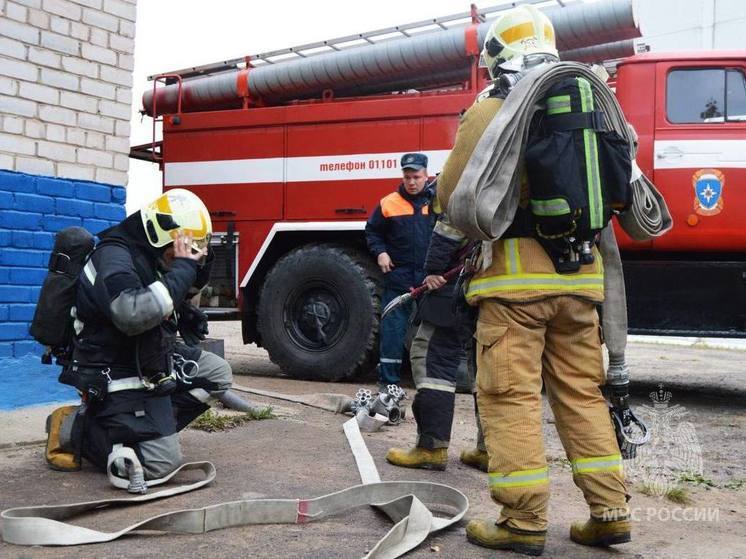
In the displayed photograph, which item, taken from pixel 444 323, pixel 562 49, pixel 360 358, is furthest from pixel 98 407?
pixel 562 49

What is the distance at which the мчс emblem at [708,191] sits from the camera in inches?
247

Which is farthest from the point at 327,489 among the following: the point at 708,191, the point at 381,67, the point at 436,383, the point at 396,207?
the point at 381,67

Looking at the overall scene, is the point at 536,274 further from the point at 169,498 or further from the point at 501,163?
the point at 169,498

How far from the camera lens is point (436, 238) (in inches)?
156

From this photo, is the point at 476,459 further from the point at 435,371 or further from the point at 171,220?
the point at 171,220

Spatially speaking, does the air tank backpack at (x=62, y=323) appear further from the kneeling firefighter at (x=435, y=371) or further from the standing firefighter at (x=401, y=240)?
the standing firefighter at (x=401, y=240)

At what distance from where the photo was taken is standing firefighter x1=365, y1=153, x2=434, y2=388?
19.8 feet

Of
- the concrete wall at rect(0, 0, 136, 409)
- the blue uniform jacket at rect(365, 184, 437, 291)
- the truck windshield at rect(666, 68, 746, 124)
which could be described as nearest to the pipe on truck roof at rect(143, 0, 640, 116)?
the truck windshield at rect(666, 68, 746, 124)

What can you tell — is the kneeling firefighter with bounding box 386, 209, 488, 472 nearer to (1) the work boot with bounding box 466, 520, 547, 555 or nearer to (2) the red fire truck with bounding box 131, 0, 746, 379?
(1) the work boot with bounding box 466, 520, 547, 555

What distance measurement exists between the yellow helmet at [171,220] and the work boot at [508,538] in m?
1.75

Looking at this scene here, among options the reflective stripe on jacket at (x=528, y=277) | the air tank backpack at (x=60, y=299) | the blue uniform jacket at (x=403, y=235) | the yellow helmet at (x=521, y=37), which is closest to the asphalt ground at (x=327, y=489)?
the air tank backpack at (x=60, y=299)

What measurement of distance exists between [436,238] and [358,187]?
3360mm

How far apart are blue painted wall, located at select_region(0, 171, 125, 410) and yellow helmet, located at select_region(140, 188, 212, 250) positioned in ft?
4.27

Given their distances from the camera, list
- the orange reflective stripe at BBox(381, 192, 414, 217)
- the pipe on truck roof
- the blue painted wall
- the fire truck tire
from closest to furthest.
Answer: the blue painted wall, the orange reflective stripe at BBox(381, 192, 414, 217), the pipe on truck roof, the fire truck tire
